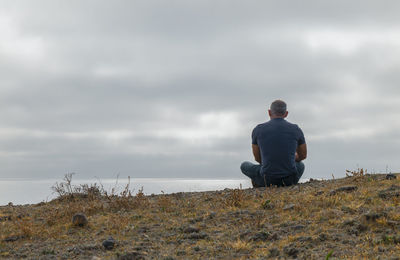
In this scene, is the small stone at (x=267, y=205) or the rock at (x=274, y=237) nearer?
the rock at (x=274, y=237)

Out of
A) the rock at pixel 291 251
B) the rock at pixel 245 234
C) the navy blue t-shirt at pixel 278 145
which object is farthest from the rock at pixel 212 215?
the navy blue t-shirt at pixel 278 145

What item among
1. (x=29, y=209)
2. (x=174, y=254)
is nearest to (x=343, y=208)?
(x=174, y=254)

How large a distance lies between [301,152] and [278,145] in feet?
3.03

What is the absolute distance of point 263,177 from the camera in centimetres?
1054

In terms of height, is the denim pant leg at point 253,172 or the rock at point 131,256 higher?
the denim pant leg at point 253,172

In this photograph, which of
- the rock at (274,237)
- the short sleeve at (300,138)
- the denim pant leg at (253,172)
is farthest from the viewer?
the denim pant leg at (253,172)

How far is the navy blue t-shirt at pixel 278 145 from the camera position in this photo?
9992 mm

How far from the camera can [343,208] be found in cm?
714

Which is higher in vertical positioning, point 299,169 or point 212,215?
point 299,169

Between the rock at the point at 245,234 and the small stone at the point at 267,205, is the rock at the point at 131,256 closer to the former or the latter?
the rock at the point at 245,234

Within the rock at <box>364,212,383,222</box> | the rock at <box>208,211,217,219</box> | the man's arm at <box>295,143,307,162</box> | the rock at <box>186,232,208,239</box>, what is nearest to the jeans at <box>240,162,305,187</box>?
the man's arm at <box>295,143,307,162</box>

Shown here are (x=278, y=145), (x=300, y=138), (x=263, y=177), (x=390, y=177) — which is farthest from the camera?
(x=263, y=177)

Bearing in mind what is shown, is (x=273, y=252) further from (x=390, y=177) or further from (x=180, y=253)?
(x=390, y=177)

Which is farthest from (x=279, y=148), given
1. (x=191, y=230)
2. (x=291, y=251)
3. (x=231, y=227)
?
(x=291, y=251)
